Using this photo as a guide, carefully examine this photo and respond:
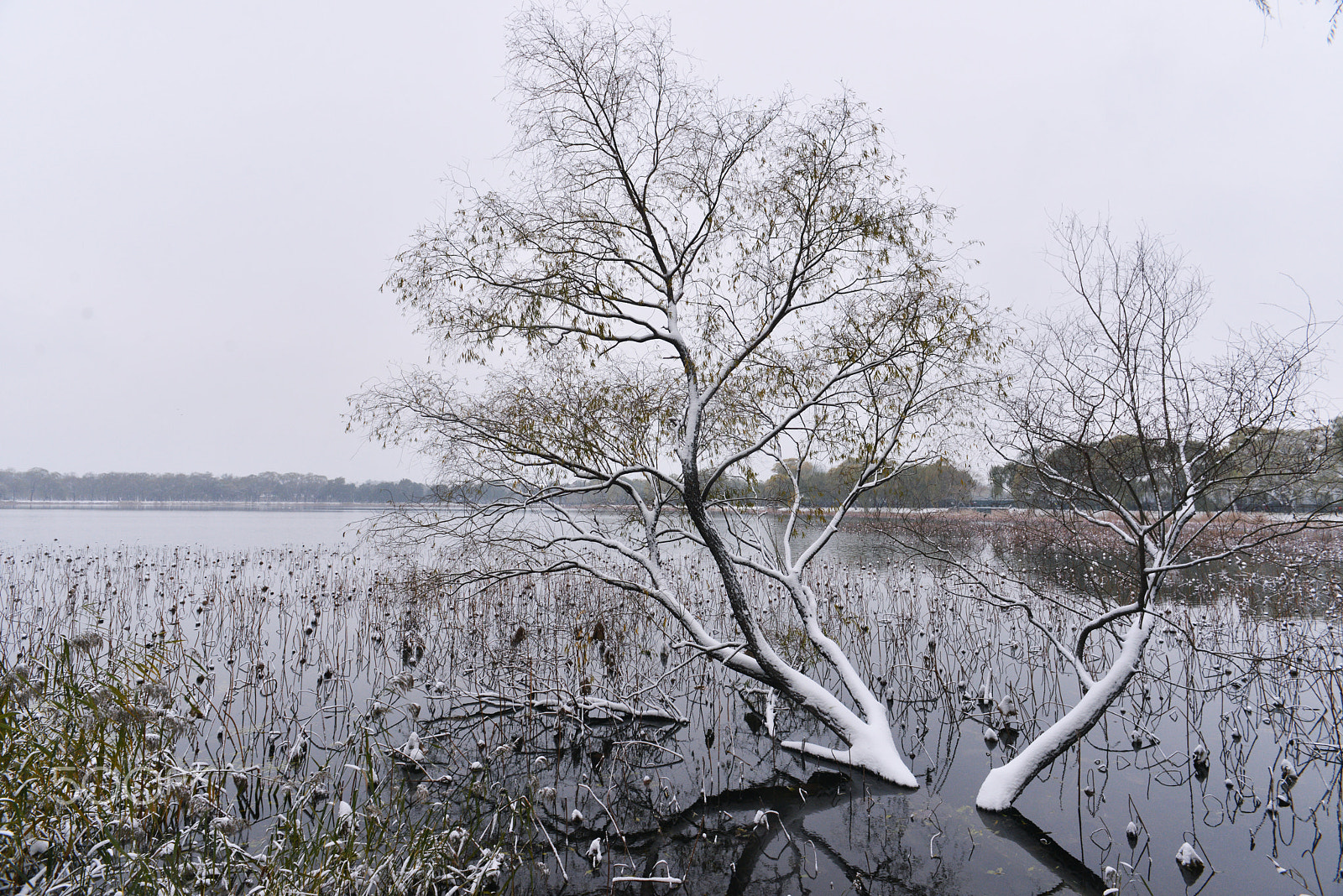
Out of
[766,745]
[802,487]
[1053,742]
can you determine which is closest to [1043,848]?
[1053,742]

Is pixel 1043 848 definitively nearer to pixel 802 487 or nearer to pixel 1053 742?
pixel 1053 742

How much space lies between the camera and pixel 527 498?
6738 millimetres

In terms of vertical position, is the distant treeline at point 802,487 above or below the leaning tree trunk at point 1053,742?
above

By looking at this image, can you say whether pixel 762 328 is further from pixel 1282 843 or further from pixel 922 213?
pixel 1282 843

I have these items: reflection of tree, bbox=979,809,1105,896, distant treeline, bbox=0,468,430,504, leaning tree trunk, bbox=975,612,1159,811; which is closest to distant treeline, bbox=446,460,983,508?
leaning tree trunk, bbox=975,612,1159,811

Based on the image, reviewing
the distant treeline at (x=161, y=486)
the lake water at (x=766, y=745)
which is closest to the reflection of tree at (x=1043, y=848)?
the lake water at (x=766, y=745)

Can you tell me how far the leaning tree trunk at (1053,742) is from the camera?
5609 mm

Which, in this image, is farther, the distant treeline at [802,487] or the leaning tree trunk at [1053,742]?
the distant treeline at [802,487]

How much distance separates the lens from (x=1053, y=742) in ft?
18.5

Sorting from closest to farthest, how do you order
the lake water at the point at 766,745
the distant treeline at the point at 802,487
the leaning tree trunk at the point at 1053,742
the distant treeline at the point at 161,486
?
the lake water at the point at 766,745 → the leaning tree trunk at the point at 1053,742 → the distant treeline at the point at 802,487 → the distant treeline at the point at 161,486

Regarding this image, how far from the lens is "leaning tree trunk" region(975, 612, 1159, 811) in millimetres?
5609

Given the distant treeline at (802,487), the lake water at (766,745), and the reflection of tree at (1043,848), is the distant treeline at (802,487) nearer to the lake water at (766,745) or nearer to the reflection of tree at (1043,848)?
the lake water at (766,745)

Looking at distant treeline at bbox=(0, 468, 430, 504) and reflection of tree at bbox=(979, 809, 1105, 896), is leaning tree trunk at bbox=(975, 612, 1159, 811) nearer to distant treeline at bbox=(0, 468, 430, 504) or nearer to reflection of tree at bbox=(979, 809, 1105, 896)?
reflection of tree at bbox=(979, 809, 1105, 896)

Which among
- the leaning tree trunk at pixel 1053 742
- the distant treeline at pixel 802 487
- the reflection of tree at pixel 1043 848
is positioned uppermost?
the distant treeline at pixel 802 487
